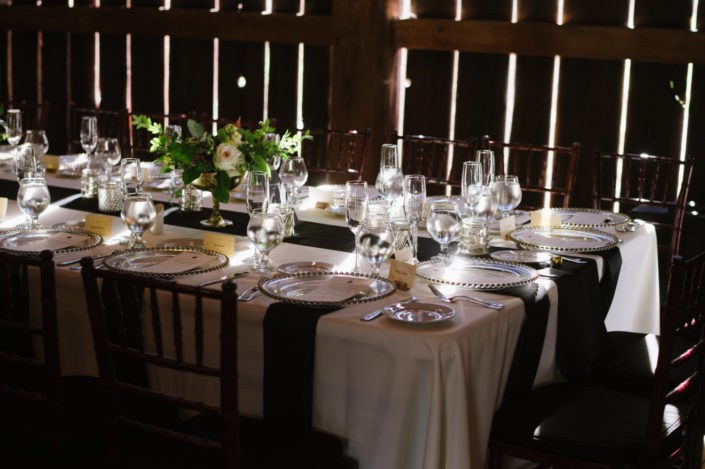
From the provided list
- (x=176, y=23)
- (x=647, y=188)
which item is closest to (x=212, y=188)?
(x=647, y=188)

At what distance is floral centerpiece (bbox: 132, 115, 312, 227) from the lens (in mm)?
2775

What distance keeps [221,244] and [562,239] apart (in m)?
1.06

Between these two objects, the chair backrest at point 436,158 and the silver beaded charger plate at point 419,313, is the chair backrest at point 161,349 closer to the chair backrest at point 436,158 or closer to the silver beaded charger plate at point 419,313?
the silver beaded charger plate at point 419,313

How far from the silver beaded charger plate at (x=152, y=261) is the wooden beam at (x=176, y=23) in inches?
109

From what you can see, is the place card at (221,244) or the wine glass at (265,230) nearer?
the wine glass at (265,230)

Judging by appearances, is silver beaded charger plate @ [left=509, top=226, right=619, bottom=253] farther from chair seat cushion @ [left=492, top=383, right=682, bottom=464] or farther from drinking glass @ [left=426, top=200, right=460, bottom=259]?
chair seat cushion @ [left=492, top=383, right=682, bottom=464]

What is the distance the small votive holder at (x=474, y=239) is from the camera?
2.66 metres

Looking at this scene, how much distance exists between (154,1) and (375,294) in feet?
13.7

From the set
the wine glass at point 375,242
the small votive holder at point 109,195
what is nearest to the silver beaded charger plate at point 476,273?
the wine glass at point 375,242

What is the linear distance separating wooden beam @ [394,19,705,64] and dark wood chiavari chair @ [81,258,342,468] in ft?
9.62

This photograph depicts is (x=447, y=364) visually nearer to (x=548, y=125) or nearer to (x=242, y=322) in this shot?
(x=242, y=322)

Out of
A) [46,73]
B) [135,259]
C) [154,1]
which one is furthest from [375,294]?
[46,73]

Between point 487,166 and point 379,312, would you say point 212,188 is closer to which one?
point 487,166

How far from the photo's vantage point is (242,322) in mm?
2086
